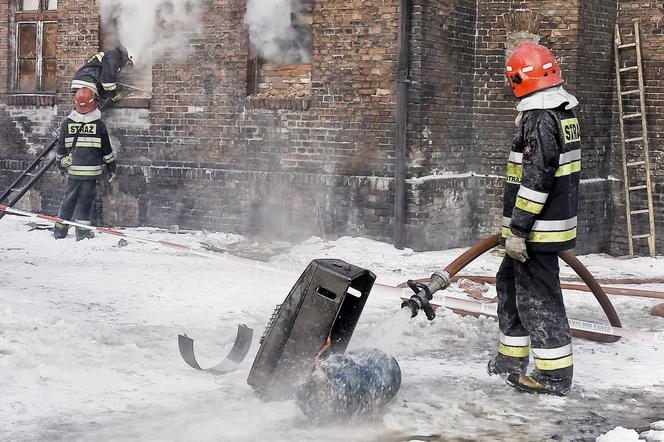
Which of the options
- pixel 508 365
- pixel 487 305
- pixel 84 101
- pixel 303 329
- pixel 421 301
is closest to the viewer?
pixel 303 329

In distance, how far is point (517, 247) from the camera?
5.38 m

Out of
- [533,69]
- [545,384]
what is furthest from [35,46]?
[545,384]

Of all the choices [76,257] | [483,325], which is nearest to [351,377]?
[483,325]

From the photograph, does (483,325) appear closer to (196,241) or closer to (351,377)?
(351,377)

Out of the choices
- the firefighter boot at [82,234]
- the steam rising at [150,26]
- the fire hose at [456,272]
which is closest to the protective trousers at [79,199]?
the firefighter boot at [82,234]

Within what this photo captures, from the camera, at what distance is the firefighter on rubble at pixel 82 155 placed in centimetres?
1123

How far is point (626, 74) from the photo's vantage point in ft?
Result: 38.0

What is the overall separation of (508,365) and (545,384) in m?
0.33

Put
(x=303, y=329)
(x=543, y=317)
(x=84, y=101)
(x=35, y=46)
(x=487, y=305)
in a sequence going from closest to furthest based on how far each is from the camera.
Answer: (x=303, y=329), (x=543, y=317), (x=487, y=305), (x=84, y=101), (x=35, y=46)

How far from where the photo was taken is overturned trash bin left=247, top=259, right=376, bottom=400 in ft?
15.9

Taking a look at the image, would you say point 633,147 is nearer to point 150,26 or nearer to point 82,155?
point 150,26

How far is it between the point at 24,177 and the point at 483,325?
8290 millimetres

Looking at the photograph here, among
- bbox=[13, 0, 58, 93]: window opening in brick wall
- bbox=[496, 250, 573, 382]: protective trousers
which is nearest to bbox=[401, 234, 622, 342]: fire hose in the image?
bbox=[496, 250, 573, 382]: protective trousers

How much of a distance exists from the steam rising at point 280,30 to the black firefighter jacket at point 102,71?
199 centimetres
